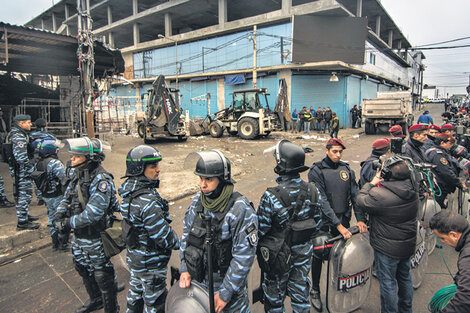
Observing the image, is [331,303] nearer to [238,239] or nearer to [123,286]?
[238,239]

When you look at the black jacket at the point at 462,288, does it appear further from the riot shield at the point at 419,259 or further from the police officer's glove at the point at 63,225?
the police officer's glove at the point at 63,225

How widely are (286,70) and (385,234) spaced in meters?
19.4

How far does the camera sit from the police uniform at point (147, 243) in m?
2.16

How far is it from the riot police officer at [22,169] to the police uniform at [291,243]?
4.17 meters

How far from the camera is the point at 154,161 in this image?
2357 millimetres

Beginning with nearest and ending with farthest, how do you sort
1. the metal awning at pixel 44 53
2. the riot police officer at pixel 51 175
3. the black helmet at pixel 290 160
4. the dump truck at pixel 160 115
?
the black helmet at pixel 290 160 < the riot police officer at pixel 51 175 < the metal awning at pixel 44 53 < the dump truck at pixel 160 115

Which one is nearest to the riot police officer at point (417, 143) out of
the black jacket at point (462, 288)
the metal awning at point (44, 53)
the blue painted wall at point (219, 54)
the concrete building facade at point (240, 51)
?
the black jacket at point (462, 288)

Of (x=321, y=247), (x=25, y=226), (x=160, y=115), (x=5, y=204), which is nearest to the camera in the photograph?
(x=321, y=247)

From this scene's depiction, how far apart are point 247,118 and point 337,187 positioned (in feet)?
40.5

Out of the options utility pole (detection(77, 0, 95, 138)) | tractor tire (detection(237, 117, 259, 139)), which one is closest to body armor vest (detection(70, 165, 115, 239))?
utility pole (detection(77, 0, 95, 138))

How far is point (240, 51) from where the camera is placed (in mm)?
22375

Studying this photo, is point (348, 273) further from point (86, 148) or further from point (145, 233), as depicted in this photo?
point (86, 148)

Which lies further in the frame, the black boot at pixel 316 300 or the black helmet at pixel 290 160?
the black boot at pixel 316 300

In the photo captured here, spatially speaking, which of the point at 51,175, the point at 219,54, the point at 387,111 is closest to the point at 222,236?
the point at 51,175
